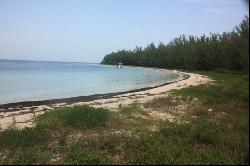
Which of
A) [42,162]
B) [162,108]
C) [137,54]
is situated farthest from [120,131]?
[137,54]

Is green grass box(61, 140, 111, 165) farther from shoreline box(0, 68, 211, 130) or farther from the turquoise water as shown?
the turquoise water

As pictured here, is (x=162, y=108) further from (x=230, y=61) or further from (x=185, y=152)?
(x=230, y=61)

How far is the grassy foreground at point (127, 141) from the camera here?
7.32m

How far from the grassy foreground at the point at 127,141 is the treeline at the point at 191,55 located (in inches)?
633

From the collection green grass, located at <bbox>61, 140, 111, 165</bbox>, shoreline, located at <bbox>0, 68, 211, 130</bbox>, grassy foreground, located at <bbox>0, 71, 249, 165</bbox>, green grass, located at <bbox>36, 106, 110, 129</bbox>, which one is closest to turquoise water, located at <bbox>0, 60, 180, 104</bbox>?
shoreline, located at <bbox>0, 68, 211, 130</bbox>

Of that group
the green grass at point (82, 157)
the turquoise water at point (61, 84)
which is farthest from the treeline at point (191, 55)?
the green grass at point (82, 157)

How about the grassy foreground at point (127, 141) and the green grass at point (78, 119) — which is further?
the green grass at point (78, 119)

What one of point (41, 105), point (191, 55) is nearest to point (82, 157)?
point (41, 105)

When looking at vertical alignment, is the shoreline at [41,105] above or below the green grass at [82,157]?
below

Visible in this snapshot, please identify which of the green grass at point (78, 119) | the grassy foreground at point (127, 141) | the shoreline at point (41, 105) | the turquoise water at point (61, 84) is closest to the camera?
the grassy foreground at point (127, 141)

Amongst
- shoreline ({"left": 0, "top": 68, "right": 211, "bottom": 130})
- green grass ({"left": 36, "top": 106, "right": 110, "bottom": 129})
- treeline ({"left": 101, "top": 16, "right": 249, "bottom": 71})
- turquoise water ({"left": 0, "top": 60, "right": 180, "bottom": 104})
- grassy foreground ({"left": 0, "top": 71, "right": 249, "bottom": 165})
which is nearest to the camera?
grassy foreground ({"left": 0, "top": 71, "right": 249, "bottom": 165})

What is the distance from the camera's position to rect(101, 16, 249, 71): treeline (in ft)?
153

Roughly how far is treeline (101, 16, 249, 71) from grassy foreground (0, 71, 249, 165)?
16088mm

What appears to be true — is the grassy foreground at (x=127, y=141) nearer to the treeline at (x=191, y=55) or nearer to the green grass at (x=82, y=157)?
the green grass at (x=82, y=157)
